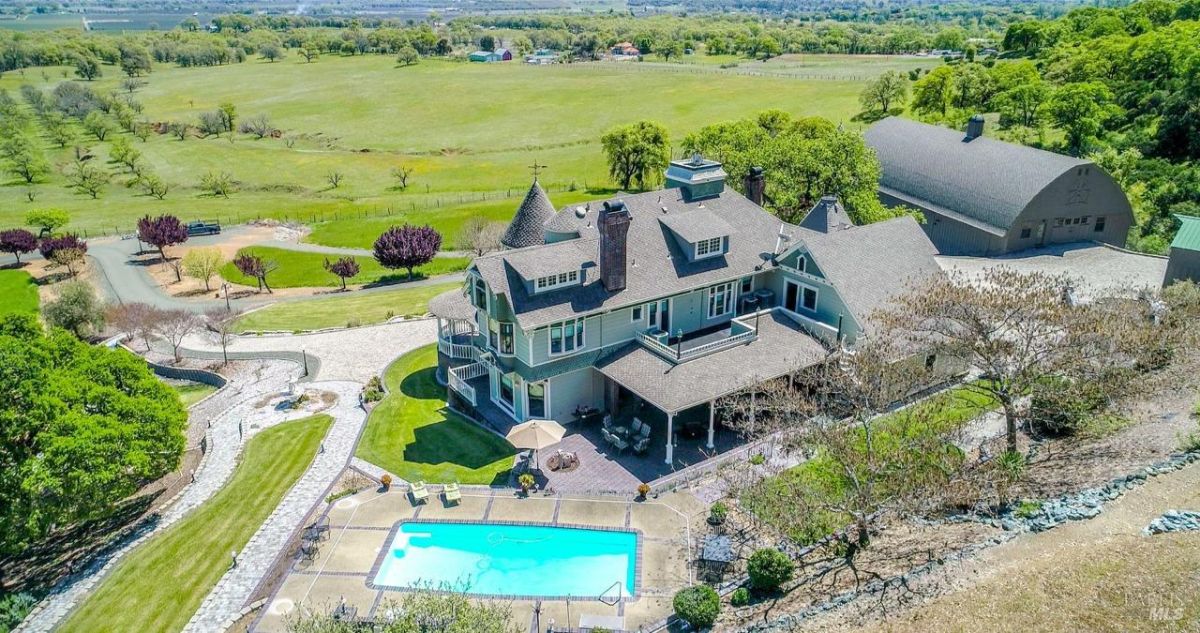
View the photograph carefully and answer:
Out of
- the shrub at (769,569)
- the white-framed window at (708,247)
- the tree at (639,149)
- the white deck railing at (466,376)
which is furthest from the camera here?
the tree at (639,149)

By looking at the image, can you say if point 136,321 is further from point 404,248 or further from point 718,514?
point 718,514

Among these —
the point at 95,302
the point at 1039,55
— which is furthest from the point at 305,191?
the point at 1039,55

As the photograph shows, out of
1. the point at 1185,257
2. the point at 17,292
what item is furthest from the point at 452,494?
the point at 17,292

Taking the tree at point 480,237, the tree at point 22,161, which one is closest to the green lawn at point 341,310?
the tree at point 480,237

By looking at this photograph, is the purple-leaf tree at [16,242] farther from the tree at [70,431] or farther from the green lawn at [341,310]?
the tree at [70,431]

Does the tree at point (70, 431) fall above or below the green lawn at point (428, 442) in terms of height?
above
